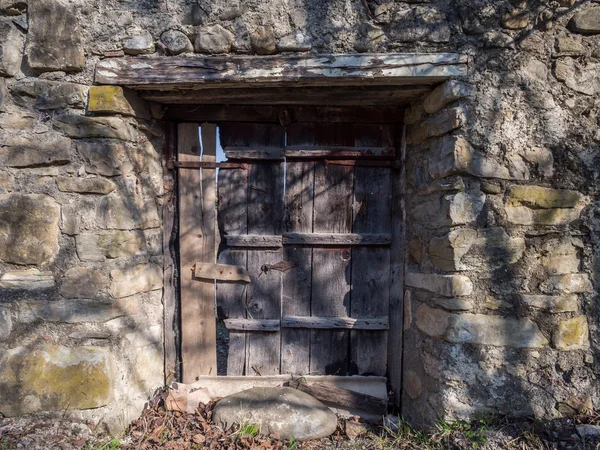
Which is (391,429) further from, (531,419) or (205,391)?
(205,391)

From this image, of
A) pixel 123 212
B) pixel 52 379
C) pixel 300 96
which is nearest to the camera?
pixel 52 379

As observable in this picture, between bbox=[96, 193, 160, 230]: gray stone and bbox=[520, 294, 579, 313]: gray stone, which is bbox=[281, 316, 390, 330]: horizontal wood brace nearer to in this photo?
bbox=[520, 294, 579, 313]: gray stone

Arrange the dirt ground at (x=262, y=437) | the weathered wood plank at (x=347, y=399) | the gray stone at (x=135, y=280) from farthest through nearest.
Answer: the weathered wood plank at (x=347, y=399) < the gray stone at (x=135, y=280) < the dirt ground at (x=262, y=437)

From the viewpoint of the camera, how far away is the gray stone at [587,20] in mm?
1862

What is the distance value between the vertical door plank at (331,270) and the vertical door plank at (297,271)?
→ 0.04 m

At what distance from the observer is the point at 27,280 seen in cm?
199

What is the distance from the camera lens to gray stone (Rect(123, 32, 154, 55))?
196cm

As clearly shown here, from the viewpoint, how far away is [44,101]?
198 cm

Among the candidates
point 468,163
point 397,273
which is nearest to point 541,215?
point 468,163

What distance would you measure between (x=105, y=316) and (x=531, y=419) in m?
2.12

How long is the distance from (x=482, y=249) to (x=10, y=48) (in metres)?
2.46

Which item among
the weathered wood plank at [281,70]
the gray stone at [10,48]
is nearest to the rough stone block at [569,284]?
the weathered wood plank at [281,70]

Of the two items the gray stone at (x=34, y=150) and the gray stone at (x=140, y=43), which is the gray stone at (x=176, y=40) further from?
the gray stone at (x=34, y=150)

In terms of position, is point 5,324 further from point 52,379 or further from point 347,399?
point 347,399
